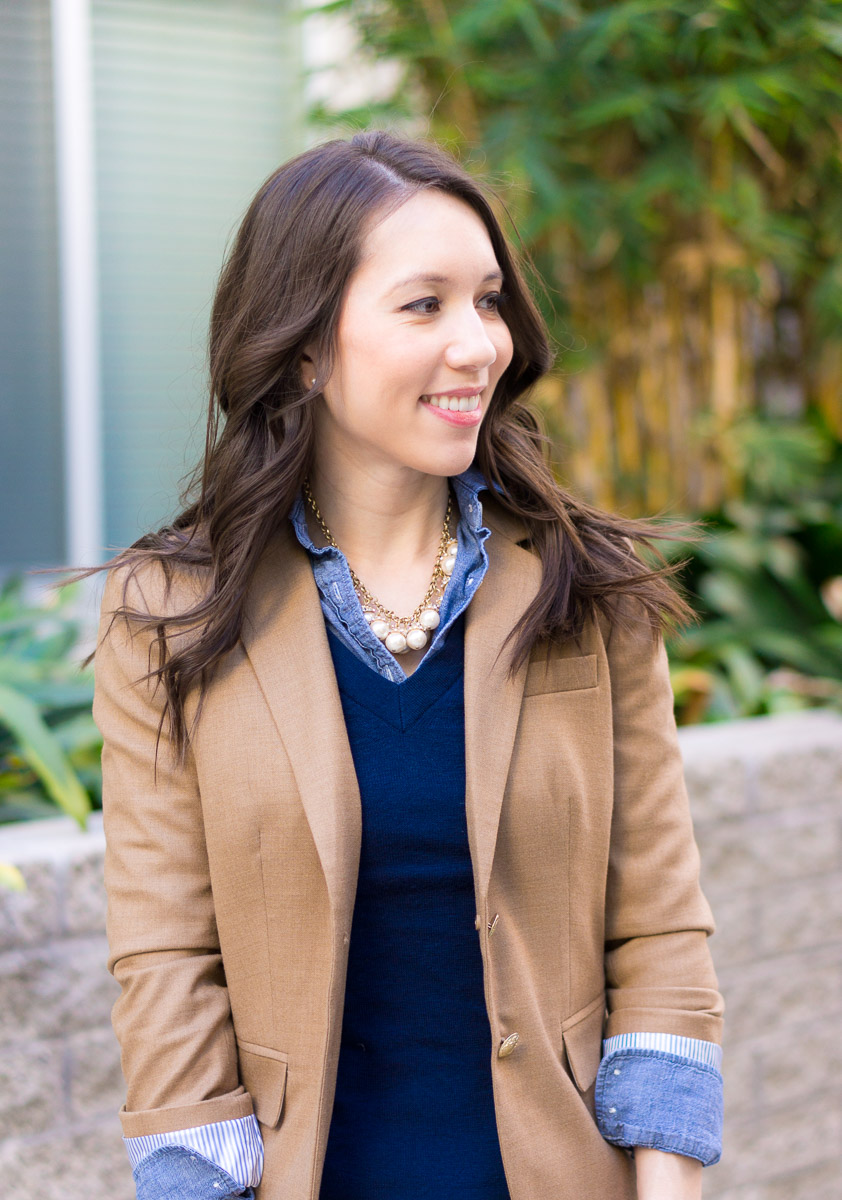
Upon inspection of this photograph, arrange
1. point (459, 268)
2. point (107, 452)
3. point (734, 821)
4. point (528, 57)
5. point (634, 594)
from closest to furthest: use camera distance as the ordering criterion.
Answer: point (459, 268), point (634, 594), point (734, 821), point (528, 57), point (107, 452)

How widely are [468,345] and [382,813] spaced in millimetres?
495

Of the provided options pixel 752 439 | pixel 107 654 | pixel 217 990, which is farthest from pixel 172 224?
pixel 217 990

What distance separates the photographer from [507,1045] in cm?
118

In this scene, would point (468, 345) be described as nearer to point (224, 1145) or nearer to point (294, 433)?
point (294, 433)

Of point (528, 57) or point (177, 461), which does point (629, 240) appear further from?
point (177, 461)

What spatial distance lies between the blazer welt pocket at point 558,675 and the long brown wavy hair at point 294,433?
0.11 feet

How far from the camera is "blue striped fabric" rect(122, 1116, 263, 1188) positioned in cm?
114

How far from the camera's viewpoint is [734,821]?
2.46m

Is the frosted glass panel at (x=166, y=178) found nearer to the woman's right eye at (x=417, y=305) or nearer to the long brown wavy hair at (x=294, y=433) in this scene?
the long brown wavy hair at (x=294, y=433)

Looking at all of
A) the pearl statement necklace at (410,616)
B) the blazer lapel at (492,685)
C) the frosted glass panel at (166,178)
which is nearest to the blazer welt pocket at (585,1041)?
the blazer lapel at (492,685)

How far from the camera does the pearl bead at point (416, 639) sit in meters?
1.28

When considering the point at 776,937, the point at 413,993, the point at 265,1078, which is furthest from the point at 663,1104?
the point at 776,937

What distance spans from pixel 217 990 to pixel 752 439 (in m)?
2.74

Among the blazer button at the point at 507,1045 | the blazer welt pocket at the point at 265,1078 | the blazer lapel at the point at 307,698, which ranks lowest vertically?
the blazer welt pocket at the point at 265,1078
